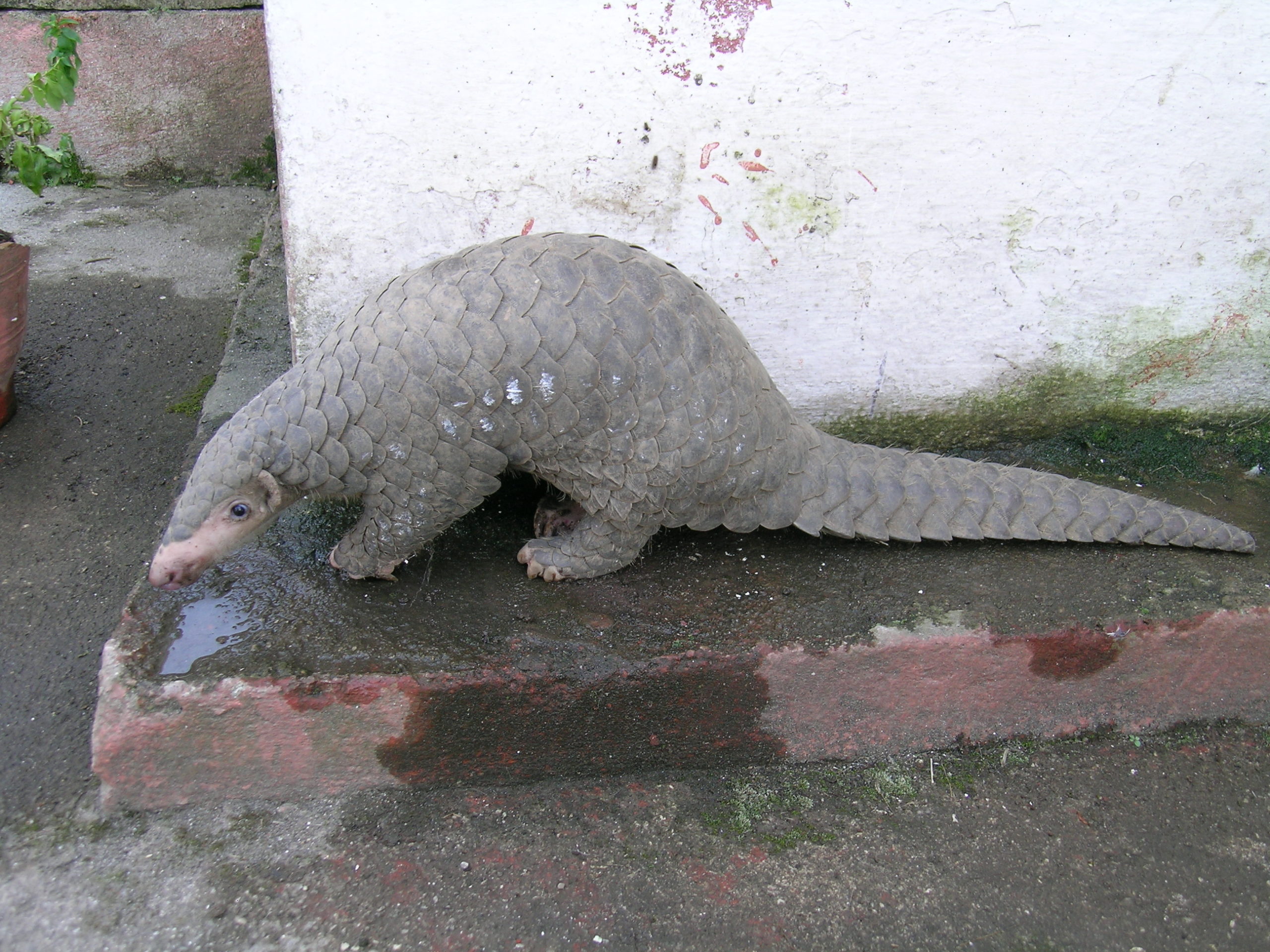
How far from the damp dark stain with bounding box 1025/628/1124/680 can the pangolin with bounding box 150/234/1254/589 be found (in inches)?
33.7

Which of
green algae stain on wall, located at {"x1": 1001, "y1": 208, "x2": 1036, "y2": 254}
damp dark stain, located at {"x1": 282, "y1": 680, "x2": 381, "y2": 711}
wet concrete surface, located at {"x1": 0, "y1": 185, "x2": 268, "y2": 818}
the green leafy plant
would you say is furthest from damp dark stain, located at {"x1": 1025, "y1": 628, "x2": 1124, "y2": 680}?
the green leafy plant

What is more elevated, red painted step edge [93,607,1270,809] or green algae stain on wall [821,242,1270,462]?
green algae stain on wall [821,242,1270,462]

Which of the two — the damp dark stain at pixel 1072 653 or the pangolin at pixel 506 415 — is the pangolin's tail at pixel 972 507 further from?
the damp dark stain at pixel 1072 653

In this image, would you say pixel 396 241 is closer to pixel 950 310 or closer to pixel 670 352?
pixel 670 352

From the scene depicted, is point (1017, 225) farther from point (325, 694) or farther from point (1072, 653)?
point (325, 694)

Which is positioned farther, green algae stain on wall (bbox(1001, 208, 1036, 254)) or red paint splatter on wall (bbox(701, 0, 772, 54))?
green algae stain on wall (bbox(1001, 208, 1036, 254))

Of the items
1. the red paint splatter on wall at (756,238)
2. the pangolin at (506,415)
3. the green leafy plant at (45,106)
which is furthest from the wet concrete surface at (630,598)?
the green leafy plant at (45,106)

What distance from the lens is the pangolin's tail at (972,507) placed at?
254 cm

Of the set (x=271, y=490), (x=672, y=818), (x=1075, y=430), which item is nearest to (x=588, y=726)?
(x=672, y=818)

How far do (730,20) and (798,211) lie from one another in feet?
1.98

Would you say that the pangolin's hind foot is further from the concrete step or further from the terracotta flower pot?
the terracotta flower pot

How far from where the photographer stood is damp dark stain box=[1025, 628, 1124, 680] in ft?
8.02

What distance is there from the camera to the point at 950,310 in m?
3.04

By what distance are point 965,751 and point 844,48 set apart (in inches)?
81.8
